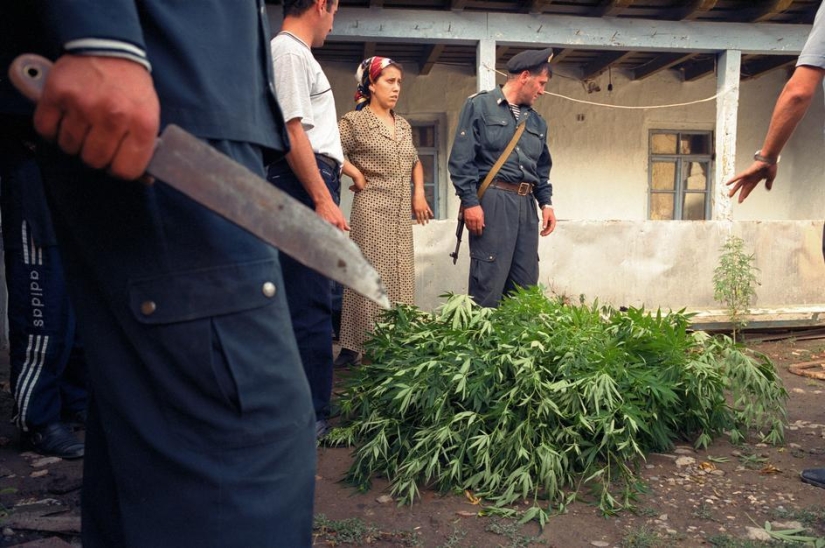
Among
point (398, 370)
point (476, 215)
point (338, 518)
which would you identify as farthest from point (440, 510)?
point (476, 215)

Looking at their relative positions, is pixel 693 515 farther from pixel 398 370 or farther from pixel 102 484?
pixel 102 484

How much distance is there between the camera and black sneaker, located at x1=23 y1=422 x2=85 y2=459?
289 cm

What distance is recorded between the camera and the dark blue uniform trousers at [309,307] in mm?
2797

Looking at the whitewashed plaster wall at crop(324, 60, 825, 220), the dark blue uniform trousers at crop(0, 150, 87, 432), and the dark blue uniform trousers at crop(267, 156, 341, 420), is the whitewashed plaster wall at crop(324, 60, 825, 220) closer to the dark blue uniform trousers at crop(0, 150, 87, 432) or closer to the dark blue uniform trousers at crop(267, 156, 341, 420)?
the dark blue uniform trousers at crop(267, 156, 341, 420)

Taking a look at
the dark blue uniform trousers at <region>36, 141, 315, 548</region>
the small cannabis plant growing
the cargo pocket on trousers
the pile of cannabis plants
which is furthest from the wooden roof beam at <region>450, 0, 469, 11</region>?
the cargo pocket on trousers

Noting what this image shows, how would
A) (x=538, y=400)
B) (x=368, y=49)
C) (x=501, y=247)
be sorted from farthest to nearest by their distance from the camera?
(x=368, y=49)
(x=501, y=247)
(x=538, y=400)

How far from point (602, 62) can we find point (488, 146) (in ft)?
15.2

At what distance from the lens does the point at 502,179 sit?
4488mm

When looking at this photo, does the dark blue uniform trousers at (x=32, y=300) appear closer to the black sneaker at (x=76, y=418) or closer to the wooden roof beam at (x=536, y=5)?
the black sneaker at (x=76, y=418)

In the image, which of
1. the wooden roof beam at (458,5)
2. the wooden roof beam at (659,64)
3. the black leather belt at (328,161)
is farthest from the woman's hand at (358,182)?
the wooden roof beam at (659,64)

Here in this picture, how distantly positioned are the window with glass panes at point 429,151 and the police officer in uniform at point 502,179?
4161 mm

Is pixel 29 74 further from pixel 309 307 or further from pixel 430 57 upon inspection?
pixel 430 57

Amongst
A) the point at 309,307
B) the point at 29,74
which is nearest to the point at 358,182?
the point at 309,307

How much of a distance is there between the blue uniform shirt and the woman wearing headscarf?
15.6 inches
